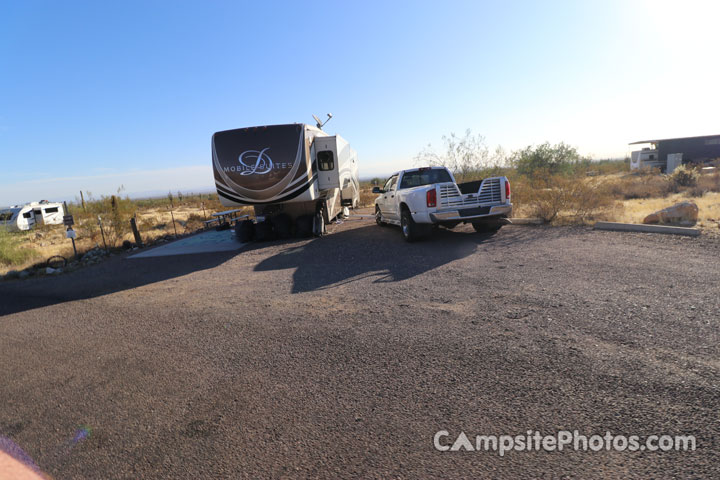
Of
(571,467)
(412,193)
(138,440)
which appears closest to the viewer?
(571,467)

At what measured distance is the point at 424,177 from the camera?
10781 millimetres

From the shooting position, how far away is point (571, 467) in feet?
6.71

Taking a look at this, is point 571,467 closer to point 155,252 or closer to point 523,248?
point 523,248

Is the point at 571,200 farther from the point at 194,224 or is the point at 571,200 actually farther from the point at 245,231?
the point at 194,224

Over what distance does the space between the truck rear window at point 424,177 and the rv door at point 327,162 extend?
249 cm

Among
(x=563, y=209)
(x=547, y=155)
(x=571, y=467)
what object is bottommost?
(x=571, y=467)

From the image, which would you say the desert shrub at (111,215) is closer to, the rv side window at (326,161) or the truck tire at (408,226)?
the rv side window at (326,161)

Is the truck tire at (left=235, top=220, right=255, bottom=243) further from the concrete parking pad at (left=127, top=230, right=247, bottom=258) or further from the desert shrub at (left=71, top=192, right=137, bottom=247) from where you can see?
the desert shrub at (left=71, top=192, right=137, bottom=247)

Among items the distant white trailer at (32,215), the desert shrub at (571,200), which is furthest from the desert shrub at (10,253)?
the desert shrub at (571,200)

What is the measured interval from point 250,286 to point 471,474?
5.23 metres

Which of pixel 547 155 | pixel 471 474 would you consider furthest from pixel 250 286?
pixel 547 155

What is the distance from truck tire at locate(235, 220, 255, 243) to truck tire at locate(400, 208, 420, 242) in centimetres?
525

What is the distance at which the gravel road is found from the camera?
2.28 m

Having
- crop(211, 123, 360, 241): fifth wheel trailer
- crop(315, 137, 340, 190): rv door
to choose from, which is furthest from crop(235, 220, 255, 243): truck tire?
crop(315, 137, 340, 190): rv door
